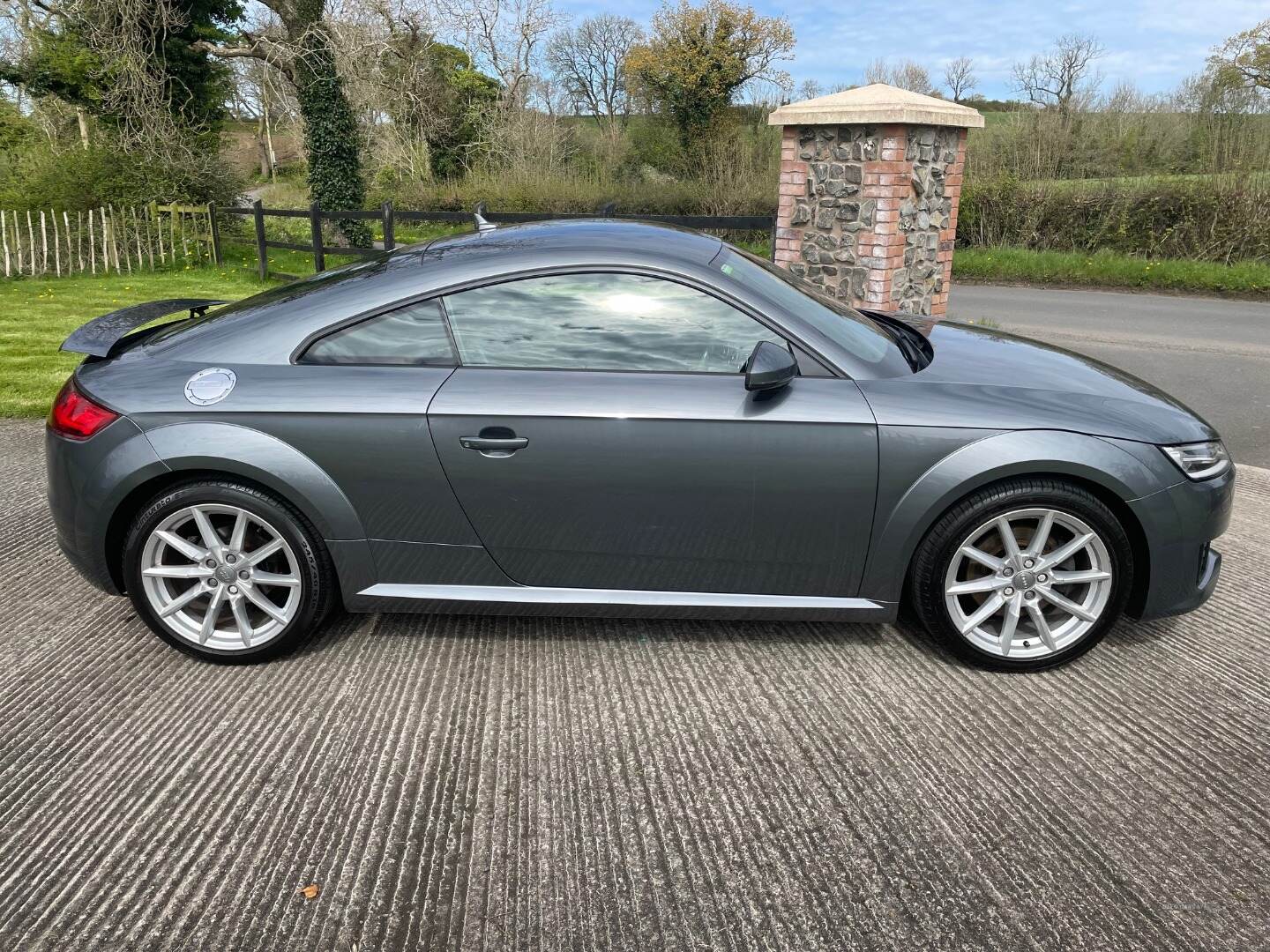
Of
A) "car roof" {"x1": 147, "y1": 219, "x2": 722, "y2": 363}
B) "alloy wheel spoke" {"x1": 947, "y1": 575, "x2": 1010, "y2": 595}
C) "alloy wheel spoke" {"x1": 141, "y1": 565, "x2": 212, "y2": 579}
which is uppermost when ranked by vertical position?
"car roof" {"x1": 147, "y1": 219, "x2": 722, "y2": 363}

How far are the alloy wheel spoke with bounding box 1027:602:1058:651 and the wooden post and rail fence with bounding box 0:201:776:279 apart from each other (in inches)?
467

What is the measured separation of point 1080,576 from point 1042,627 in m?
0.22

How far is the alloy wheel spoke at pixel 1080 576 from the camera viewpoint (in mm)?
3217

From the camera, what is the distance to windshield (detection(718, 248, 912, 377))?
131 inches

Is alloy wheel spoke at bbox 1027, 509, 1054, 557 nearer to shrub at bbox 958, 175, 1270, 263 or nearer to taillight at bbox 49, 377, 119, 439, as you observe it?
taillight at bbox 49, 377, 119, 439

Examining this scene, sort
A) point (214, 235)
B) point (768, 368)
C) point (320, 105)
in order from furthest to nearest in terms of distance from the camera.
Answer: point (320, 105) → point (214, 235) → point (768, 368)

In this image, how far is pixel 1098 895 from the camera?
2322 millimetres

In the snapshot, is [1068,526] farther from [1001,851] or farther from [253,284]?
[253,284]

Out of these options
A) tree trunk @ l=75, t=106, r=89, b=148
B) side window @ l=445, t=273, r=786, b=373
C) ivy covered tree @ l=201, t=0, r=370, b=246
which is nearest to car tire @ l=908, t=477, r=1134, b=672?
side window @ l=445, t=273, r=786, b=373

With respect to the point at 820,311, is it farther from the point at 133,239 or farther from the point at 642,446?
the point at 133,239

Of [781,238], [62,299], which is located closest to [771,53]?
[62,299]

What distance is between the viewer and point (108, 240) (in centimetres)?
1758

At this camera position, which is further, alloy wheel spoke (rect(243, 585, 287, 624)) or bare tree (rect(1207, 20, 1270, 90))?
bare tree (rect(1207, 20, 1270, 90))

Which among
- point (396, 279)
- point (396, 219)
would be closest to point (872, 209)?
point (396, 279)
